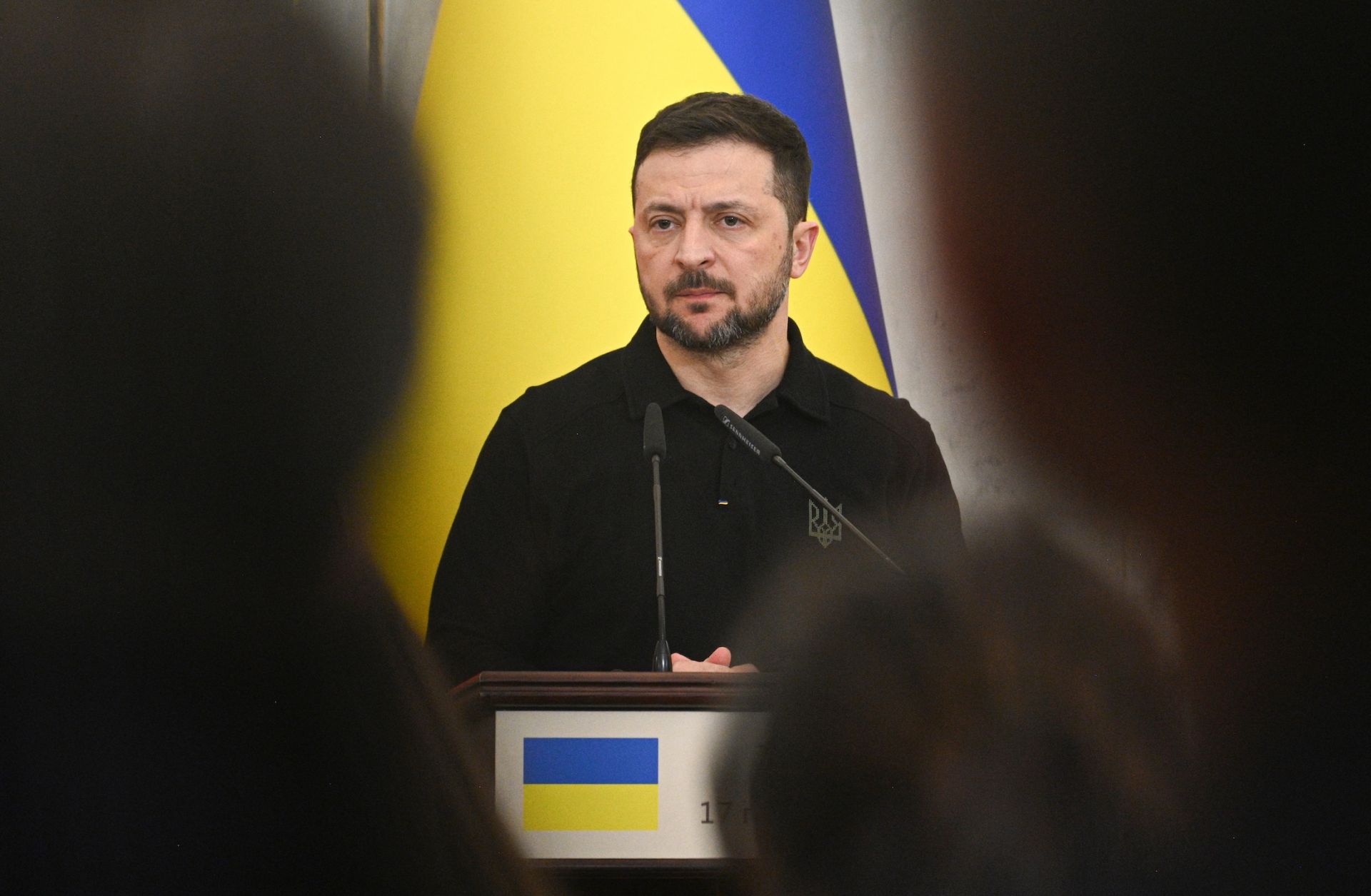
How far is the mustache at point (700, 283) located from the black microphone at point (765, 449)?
312mm

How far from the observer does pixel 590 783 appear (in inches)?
105

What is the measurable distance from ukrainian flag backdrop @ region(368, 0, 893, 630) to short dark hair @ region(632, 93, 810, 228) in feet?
0.15

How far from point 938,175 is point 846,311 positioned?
408 millimetres

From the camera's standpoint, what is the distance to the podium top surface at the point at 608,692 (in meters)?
2.68

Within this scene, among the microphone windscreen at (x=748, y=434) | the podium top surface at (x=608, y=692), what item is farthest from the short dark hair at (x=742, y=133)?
the podium top surface at (x=608, y=692)

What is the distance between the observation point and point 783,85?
3.66 metres

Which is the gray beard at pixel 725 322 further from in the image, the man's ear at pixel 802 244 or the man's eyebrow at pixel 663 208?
the man's eyebrow at pixel 663 208

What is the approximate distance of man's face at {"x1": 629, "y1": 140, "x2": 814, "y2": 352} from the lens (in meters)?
3.49

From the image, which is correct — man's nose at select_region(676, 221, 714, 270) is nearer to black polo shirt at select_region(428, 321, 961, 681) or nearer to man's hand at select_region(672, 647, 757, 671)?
black polo shirt at select_region(428, 321, 961, 681)

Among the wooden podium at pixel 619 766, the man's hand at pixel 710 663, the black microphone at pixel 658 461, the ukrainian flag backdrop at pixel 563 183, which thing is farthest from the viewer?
the ukrainian flag backdrop at pixel 563 183

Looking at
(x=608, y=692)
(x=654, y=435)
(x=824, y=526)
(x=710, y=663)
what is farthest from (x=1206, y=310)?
(x=608, y=692)

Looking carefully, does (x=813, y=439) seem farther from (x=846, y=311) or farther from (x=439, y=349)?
(x=439, y=349)

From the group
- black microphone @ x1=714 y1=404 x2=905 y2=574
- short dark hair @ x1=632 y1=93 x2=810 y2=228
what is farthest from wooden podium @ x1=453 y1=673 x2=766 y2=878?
short dark hair @ x1=632 y1=93 x2=810 y2=228

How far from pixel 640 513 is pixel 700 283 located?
540 millimetres
